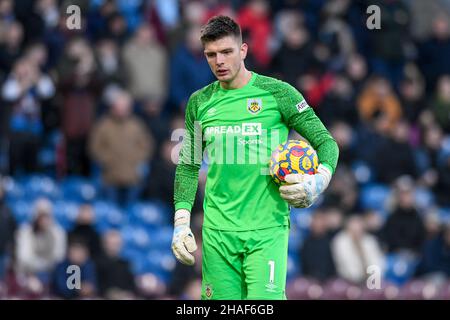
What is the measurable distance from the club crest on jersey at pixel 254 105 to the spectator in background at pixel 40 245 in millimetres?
7316

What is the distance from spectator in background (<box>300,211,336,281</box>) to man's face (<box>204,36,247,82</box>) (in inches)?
285

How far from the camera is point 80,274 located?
583 inches

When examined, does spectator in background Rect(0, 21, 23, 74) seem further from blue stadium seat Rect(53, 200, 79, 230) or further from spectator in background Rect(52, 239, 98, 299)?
spectator in background Rect(52, 239, 98, 299)

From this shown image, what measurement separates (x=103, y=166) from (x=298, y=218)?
2896 millimetres

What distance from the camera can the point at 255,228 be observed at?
870cm

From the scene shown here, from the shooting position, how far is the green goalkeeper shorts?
8.60 meters

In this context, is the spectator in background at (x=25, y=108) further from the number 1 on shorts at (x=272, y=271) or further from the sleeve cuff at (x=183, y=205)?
the number 1 on shorts at (x=272, y=271)

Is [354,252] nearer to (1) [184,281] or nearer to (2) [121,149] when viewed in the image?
(1) [184,281]

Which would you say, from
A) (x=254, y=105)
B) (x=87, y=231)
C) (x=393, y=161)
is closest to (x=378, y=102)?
(x=393, y=161)

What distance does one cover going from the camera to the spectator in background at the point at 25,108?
55.8 ft

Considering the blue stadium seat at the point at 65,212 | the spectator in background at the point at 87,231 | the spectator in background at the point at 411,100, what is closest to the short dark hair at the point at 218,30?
the spectator in background at the point at 87,231

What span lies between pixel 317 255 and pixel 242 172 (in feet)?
23.6
